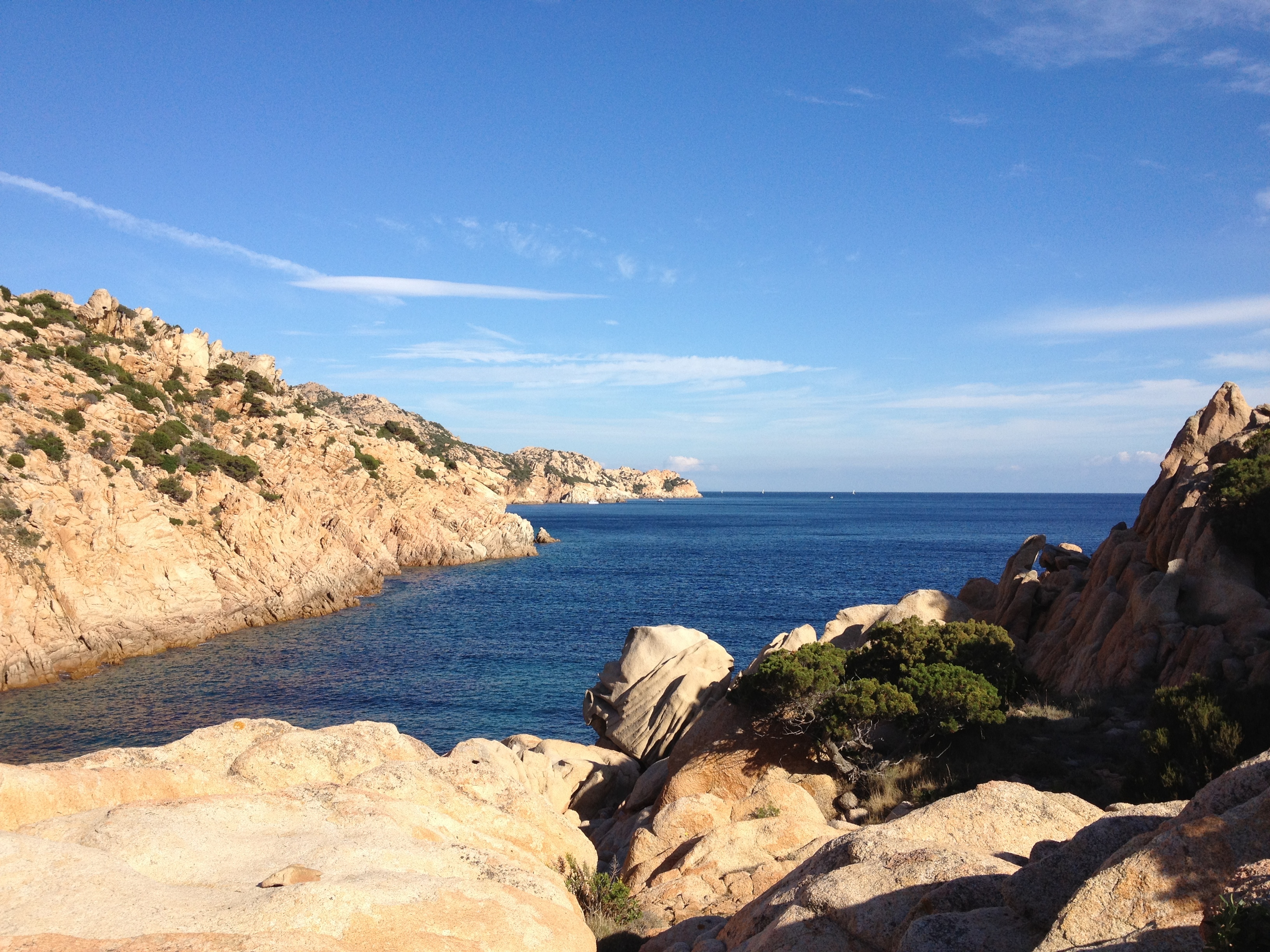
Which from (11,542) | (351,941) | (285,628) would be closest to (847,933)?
(351,941)

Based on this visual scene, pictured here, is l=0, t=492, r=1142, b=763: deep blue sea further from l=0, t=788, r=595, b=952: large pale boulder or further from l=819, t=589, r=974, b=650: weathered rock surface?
l=0, t=788, r=595, b=952: large pale boulder

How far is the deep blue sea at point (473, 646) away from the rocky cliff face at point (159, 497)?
259 cm

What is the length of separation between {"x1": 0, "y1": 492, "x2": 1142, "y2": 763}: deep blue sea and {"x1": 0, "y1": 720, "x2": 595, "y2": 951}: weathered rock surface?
2356cm

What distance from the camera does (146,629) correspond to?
45375mm

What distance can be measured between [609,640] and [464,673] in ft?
38.8

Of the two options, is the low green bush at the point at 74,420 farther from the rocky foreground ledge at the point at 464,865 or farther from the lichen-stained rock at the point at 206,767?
the rocky foreground ledge at the point at 464,865

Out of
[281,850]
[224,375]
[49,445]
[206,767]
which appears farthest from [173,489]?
[281,850]

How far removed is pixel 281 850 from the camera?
797 cm

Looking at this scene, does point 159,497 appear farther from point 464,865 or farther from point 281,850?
point 464,865

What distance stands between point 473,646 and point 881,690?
37.4 metres

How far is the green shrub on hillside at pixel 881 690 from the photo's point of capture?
17953 millimetres

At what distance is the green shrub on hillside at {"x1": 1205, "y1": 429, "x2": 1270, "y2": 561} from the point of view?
66.7 feet

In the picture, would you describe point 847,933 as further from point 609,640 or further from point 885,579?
point 885,579

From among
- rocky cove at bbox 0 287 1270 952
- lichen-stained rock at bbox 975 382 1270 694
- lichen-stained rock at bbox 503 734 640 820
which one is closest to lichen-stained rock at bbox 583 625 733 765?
rocky cove at bbox 0 287 1270 952
